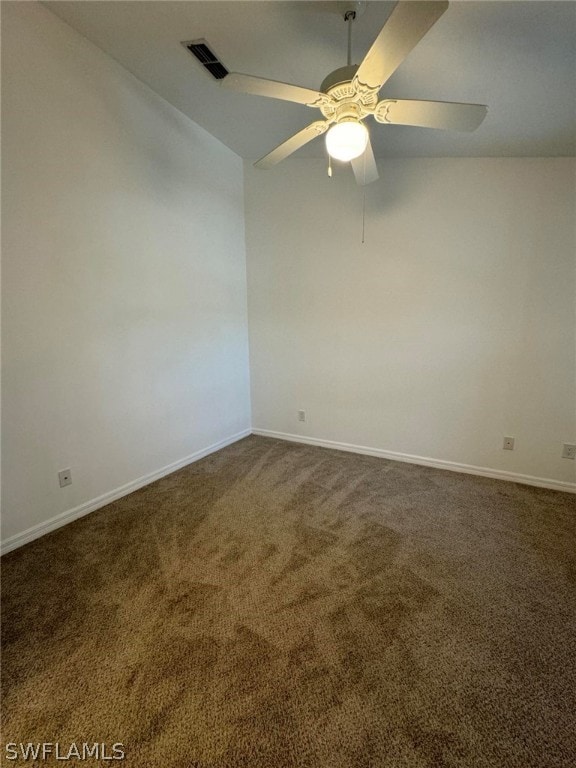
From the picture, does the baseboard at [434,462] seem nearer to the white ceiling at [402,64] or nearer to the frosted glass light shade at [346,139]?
the white ceiling at [402,64]

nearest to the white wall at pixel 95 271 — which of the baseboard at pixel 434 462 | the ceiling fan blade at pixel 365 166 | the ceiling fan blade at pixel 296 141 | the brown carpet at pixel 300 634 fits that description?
the brown carpet at pixel 300 634

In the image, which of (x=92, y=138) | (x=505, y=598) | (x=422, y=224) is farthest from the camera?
(x=422, y=224)

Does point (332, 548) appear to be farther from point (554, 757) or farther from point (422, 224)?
point (422, 224)

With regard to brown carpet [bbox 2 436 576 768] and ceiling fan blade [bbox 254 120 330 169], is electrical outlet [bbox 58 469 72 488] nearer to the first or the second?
brown carpet [bbox 2 436 576 768]

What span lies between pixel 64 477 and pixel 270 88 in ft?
7.86

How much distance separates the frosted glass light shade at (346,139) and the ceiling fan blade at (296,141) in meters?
0.19

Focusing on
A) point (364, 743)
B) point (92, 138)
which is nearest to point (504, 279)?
point (364, 743)

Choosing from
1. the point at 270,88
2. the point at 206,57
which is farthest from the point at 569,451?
the point at 206,57

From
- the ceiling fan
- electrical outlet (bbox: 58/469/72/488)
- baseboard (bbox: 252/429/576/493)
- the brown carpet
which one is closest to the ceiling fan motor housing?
the ceiling fan

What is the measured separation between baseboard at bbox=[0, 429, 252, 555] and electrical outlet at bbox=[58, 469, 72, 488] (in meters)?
0.19

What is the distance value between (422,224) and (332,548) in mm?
2577

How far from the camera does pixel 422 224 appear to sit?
2.85m

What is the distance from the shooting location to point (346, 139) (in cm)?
149

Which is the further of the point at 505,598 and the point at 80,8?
the point at 80,8
